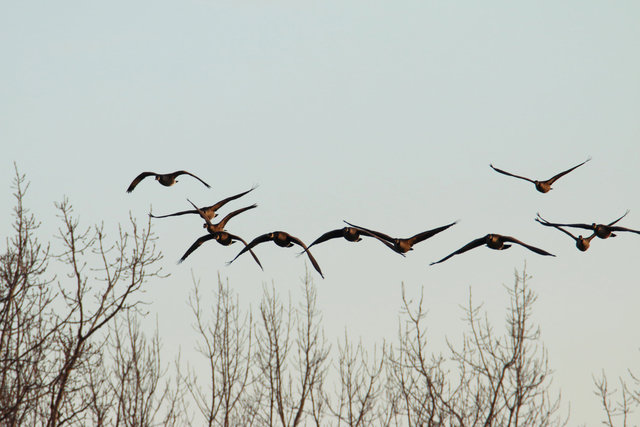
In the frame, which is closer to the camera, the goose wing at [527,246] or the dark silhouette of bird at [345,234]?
the goose wing at [527,246]

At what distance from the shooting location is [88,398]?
55.7 ft

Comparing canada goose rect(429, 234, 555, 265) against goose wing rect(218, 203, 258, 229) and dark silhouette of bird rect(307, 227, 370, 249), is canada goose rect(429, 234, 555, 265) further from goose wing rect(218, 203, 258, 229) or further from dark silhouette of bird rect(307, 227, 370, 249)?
goose wing rect(218, 203, 258, 229)

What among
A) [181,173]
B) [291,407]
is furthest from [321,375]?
[181,173]

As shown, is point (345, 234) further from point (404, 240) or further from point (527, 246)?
point (527, 246)

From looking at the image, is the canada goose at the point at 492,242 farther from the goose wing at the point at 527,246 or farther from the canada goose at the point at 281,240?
the canada goose at the point at 281,240

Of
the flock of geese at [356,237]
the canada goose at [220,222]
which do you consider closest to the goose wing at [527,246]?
the flock of geese at [356,237]

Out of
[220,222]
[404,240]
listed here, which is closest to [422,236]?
[404,240]

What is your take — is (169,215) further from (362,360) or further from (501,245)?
(362,360)

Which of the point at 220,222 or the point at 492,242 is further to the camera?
the point at 220,222

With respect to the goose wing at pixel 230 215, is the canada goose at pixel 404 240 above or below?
below

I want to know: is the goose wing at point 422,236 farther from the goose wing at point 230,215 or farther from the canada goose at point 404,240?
the goose wing at point 230,215

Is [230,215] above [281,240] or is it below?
above

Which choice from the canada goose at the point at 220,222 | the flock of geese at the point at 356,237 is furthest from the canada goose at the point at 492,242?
the canada goose at the point at 220,222

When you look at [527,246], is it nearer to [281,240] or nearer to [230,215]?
[281,240]
